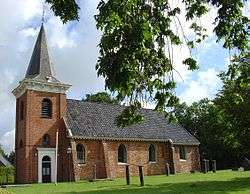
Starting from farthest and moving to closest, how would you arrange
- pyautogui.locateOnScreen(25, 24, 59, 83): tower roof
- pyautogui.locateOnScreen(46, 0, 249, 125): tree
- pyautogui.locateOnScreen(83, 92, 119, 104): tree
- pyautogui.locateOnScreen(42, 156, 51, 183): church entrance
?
1. pyautogui.locateOnScreen(83, 92, 119, 104): tree
2. pyautogui.locateOnScreen(25, 24, 59, 83): tower roof
3. pyautogui.locateOnScreen(42, 156, 51, 183): church entrance
4. pyautogui.locateOnScreen(46, 0, 249, 125): tree

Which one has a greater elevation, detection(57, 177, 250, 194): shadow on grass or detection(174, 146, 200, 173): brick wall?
detection(174, 146, 200, 173): brick wall

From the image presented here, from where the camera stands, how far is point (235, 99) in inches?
486

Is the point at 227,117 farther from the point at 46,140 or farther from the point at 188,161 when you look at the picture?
the point at 188,161

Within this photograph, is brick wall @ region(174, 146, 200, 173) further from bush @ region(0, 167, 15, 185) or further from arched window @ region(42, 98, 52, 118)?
bush @ region(0, 167, 15, 185)

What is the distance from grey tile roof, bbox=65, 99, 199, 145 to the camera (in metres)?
46.7

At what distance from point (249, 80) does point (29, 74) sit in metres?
37.8

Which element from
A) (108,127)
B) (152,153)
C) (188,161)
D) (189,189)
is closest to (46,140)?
(108,127)

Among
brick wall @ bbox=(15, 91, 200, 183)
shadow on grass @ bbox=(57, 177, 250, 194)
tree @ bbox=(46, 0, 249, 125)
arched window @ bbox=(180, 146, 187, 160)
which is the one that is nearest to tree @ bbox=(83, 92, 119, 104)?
arched window @ bbox=(180, 146, 187, 160)

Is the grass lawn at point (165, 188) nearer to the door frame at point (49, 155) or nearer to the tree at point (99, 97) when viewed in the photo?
the door frame at point (49, 155)

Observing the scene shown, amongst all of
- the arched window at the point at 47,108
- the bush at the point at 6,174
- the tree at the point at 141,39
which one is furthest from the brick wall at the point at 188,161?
the tree at the point at 141,39

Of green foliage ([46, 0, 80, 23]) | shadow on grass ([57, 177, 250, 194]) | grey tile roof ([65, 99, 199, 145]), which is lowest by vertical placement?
shadow on grass ([57, 177, 250, 194])

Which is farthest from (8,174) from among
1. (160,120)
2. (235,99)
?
(235,99)

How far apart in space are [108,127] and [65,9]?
40.2m

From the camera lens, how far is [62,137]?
45.3 metres
